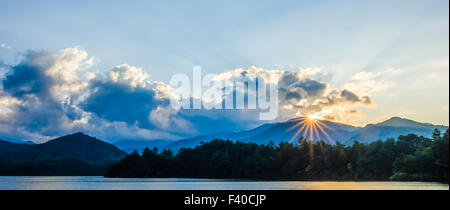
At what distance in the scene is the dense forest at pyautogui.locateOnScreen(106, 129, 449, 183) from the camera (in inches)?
2825

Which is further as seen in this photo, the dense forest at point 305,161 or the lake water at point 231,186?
the dense forest at point 305,161

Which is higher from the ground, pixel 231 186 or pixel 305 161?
pixel 305 161

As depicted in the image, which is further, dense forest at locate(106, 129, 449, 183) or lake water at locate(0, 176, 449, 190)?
dense forest at locate(106, 129, 449, 183)

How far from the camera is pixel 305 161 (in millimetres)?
101312

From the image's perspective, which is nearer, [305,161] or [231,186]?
[231,186]

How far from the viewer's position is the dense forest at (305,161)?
71750 millimetres

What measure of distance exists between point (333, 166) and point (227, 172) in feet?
104
